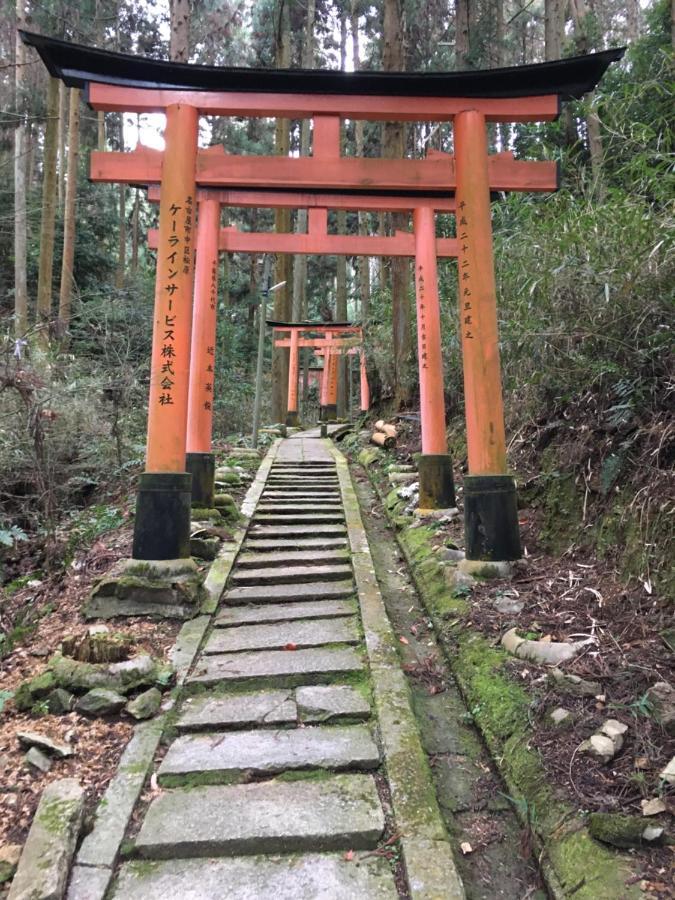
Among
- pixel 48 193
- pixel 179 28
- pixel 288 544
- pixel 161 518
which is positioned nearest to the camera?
pixel 161 518

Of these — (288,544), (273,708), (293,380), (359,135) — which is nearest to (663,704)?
(273,708)

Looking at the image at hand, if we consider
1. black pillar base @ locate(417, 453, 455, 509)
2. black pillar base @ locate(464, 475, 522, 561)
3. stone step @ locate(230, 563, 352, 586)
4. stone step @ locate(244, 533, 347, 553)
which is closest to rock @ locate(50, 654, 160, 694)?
stone step @ locate(230, 563, 352, 586)

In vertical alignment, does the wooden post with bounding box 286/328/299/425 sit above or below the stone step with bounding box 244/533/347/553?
above

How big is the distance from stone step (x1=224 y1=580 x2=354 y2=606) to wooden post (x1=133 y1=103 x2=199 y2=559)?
53cm

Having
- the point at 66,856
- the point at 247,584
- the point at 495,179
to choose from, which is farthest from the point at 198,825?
the point at 495,179

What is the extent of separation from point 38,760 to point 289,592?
2314 millimetres

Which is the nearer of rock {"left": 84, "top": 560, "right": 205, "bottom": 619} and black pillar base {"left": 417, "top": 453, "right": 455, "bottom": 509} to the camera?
rock {"left": 84, "top": 560, "right": 205, "bottom": 619}

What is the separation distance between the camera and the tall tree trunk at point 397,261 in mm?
8906

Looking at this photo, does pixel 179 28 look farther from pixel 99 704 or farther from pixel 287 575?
pixel 99 704

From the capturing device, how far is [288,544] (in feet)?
18.9

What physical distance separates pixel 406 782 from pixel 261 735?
0.79m

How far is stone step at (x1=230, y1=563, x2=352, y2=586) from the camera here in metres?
4.93

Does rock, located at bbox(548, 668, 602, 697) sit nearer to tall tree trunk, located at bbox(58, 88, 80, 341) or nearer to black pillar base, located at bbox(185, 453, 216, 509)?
black pillar base, located at bbox(185, 453, 216, 509)

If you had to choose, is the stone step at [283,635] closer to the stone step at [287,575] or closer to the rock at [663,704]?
the stone step at [287,575]
